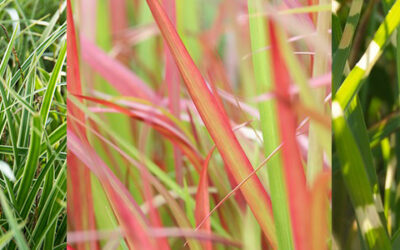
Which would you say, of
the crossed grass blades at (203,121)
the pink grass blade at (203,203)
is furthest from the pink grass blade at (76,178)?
the pink grass blade at (203,203)

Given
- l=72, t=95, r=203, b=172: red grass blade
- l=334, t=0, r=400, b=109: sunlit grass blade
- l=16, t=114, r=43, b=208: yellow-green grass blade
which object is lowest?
l=16, t=114, r=43, b=208: yellow-green grass blade

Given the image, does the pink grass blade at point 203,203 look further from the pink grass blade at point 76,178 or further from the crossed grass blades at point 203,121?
the pink grass blade at point 76,178

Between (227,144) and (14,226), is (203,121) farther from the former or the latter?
(14,226)

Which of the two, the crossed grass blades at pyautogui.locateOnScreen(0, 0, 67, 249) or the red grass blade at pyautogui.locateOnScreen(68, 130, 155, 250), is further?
the crossed grass blades at pyautogui.locateOnScreen(0, 0, 67, 249)

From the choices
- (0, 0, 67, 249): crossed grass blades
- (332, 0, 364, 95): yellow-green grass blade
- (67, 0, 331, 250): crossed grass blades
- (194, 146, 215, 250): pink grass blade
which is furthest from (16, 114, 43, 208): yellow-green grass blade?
(332, 0, 364, 95): yellow-green grass blade

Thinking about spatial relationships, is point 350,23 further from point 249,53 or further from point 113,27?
point 113,27

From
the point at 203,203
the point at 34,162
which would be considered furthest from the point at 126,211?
the point at 34,162

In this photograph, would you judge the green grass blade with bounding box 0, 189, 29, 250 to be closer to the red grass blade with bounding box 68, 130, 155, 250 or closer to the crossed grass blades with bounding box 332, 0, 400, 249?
the red grass blade with bounding box 68, 130, 155, 250
